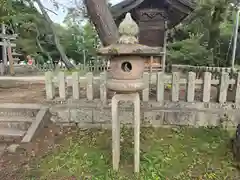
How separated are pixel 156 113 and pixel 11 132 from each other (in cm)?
316

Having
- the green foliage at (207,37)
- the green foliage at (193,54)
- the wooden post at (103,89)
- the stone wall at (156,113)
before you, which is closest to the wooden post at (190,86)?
the stone wall at (156,113)

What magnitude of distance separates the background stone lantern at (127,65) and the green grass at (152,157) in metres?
0.38

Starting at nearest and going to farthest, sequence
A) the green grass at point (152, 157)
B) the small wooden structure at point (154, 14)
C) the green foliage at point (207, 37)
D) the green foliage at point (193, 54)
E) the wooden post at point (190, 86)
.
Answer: the green grass at point (152, 157) < the wooden post at point (190, 86) < the small wooden structure at point (154, 14) < the green foliage at point (207, 37) < the green foliage at point (193, 54)

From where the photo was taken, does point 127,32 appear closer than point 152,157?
Yes

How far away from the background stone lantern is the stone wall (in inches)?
66.0

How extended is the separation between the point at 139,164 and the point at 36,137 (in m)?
2.24

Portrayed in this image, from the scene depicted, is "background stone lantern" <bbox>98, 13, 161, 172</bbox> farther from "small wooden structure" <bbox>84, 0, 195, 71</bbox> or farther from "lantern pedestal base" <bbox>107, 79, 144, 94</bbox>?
"small wooden structure" <bbox>84, 0, 195, 71</bbox>

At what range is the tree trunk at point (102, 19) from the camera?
5.39 metres

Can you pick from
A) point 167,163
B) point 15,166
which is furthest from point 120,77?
point 15,166

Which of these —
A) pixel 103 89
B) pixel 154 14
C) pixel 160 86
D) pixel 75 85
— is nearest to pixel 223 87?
pixel 160 86

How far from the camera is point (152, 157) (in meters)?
3.98

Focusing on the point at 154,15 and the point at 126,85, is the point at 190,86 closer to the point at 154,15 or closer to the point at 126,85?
the point at 126,85

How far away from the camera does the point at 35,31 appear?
25.3 m

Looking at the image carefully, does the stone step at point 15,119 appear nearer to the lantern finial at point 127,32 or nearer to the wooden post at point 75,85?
the wooden post at point 75,85
